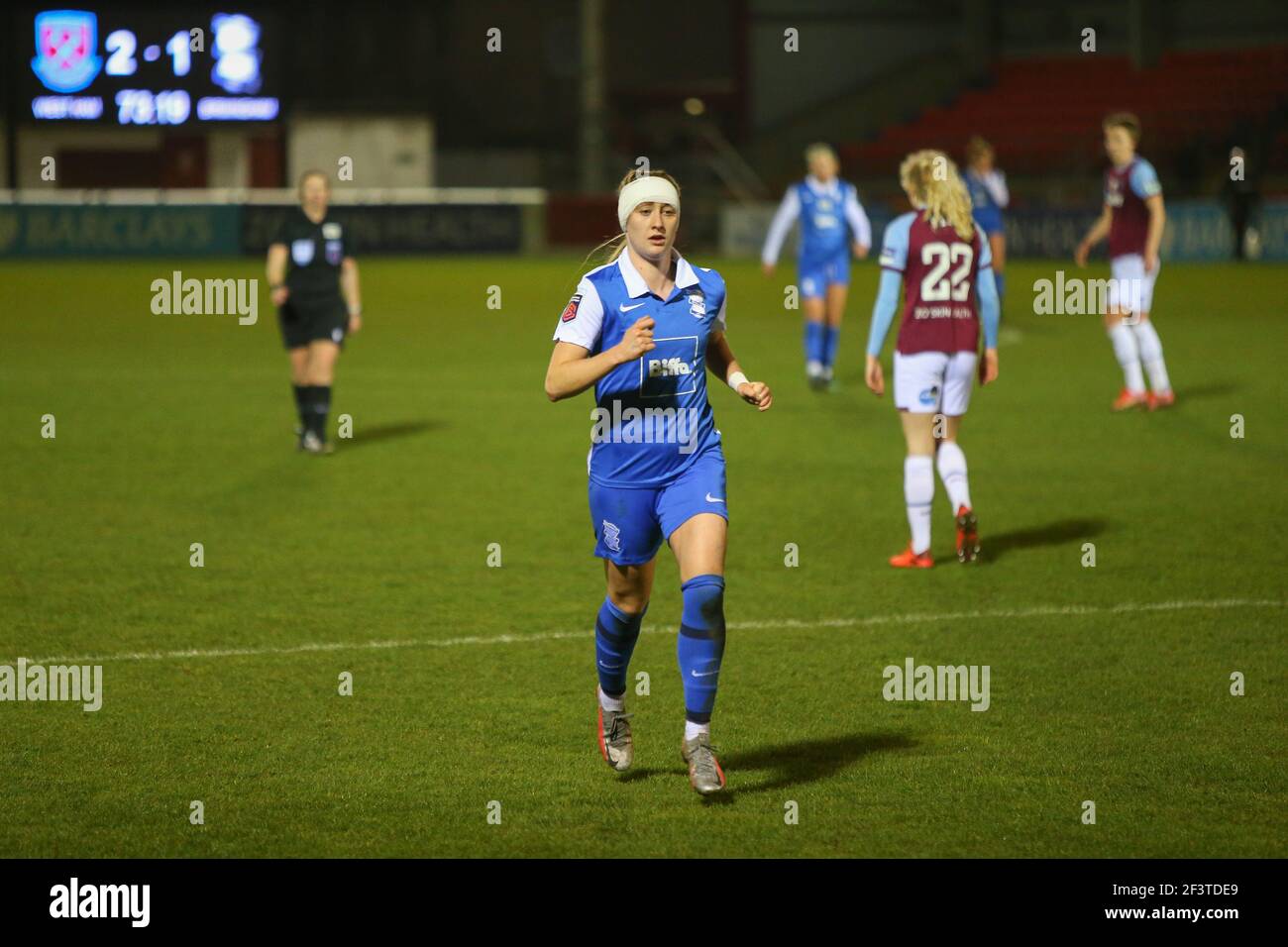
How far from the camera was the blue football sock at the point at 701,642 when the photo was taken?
18.7ft

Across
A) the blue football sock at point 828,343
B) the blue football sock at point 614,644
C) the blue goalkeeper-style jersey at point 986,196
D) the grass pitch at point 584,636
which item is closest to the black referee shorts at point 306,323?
the grass pitch at point 584,636

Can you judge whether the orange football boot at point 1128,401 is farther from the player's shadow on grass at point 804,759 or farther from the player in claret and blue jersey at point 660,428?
the player in claret and blue jersey at point 660,428

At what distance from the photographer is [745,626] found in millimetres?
8359

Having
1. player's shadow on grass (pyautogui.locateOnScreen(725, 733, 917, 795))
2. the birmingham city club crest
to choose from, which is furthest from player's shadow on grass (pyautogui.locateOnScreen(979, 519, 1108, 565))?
the birmingham city club crest

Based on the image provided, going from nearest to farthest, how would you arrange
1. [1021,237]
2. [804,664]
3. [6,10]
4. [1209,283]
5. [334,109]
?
[804,664] < [1209,283] < [1021,237] < [6,10] < [334,109]

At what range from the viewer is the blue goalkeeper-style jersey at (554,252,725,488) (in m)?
5.79

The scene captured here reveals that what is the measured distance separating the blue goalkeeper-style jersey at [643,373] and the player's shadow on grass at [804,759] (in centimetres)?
111

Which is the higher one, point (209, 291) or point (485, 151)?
point (485, 151)

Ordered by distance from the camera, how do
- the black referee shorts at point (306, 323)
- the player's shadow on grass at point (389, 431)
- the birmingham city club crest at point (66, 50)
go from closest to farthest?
the black referee shorts at point (306, 323), the player's shadow on grass at point (389, 431), the birmingham city club crest at point (66, 50)

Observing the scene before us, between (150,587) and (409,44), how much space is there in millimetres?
40006

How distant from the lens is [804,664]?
25.1 feet
